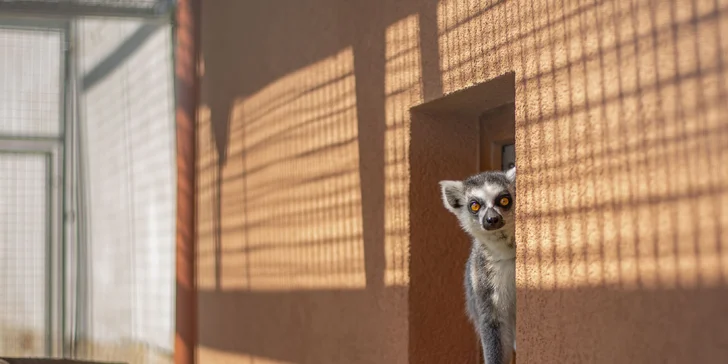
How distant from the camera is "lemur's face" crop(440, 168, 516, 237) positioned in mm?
3152

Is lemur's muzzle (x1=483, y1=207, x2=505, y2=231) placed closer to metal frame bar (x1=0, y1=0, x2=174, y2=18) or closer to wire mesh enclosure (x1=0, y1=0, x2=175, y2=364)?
metal frame bar (x1=0, y1=0, x2=174, y2=18)

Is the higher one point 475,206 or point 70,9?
point 70,9

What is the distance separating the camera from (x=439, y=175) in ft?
11.7

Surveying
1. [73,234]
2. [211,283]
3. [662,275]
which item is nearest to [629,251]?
[662,275]

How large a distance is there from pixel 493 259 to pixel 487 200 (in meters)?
0.22

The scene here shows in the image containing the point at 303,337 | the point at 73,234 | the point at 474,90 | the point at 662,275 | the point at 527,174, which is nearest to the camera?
the point at 662,275

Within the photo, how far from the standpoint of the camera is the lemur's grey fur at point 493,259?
3.19 meters

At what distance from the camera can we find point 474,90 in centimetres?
310

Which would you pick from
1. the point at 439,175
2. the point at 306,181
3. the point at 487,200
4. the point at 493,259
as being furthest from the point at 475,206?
the point at 306,181

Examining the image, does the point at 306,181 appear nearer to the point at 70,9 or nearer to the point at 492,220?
the point at 492,220

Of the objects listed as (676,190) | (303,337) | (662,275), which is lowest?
(303,337)

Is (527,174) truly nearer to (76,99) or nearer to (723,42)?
(723,42)

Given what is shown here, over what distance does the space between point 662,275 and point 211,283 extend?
3932mm

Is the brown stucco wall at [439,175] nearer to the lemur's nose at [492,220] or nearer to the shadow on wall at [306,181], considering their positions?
the shadow on wall at [306,181]
